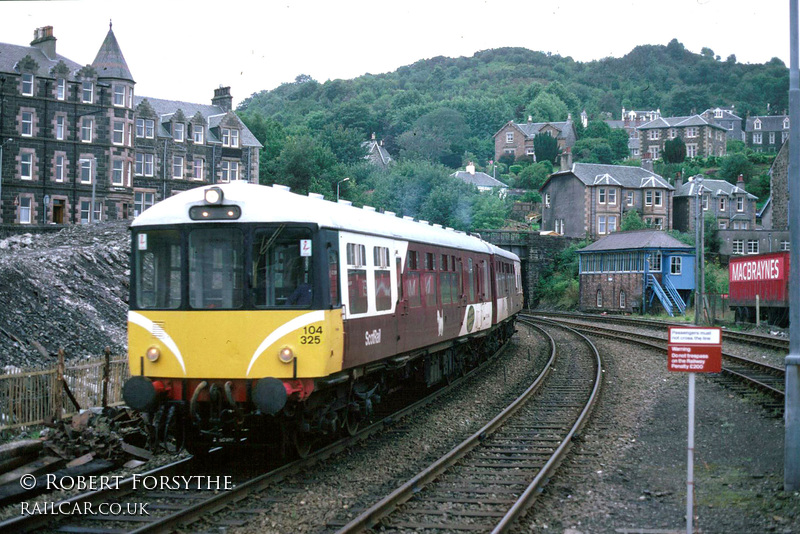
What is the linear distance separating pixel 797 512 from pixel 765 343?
20393mm

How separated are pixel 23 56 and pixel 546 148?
83.9 m

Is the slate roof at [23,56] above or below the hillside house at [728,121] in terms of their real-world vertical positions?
below

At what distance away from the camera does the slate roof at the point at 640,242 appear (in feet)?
173

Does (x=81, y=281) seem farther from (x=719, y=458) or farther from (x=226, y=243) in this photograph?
(x=719, y=458)

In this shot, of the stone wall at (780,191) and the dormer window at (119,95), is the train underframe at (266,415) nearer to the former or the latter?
the dormer window at (119,95)

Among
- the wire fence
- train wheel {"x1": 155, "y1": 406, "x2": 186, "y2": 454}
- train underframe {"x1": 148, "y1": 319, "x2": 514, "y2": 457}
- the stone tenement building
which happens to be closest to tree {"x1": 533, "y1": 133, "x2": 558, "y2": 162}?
the stone tenement building

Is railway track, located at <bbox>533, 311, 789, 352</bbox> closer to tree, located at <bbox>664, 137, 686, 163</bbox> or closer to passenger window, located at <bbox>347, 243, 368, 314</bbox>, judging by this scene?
passenger window, located at <bbox>347, 243, 368, 314</bbox>

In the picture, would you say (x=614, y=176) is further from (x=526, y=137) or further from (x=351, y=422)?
(x=351, y=422)

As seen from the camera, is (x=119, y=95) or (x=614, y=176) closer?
(x=119, y=95)

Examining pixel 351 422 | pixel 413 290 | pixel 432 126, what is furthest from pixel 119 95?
pixel 432 126

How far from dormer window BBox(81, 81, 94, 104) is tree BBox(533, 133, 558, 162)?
80.1 metres

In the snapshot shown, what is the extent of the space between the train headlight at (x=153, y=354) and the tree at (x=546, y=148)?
114m

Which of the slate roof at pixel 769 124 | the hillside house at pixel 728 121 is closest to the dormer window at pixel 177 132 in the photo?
the hillside house at pixel 728 121

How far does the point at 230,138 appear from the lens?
63.0 metres
